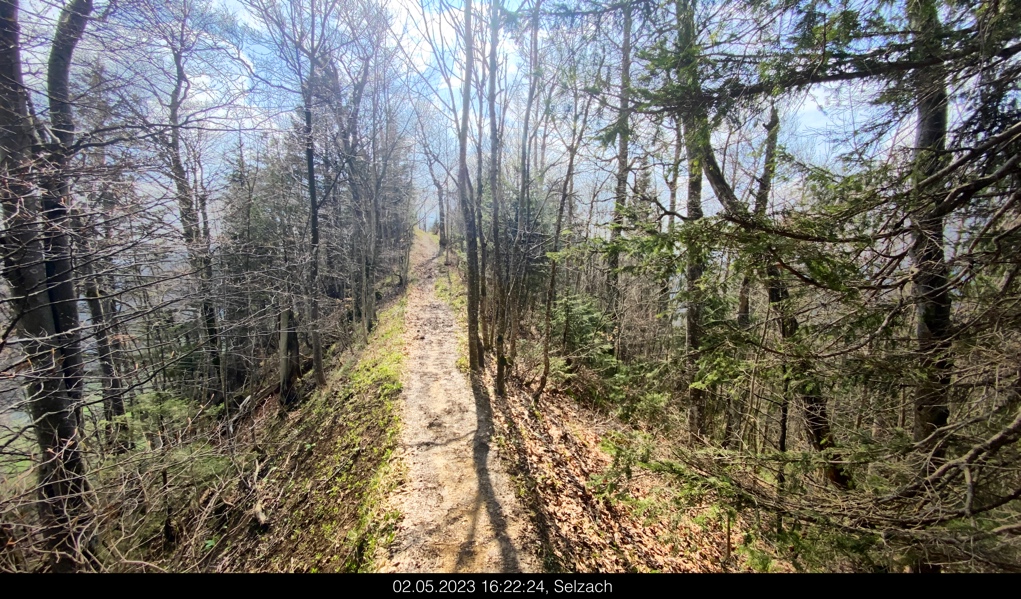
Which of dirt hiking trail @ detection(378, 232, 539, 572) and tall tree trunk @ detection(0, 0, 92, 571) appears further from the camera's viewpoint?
dirt hiking trail @ detection(378, 232, 539, 572)

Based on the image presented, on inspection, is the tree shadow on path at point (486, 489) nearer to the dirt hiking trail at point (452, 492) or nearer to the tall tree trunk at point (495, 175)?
the dirt hiking trail at point (452, 492)

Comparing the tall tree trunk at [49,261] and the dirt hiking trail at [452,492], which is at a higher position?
the tall tree trunk at [49,261]

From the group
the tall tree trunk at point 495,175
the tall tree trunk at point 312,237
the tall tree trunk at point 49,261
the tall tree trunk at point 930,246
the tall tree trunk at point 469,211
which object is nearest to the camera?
the tall tree trunk at point 930,246

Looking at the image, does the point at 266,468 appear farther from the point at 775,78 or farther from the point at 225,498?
the point at 775,78

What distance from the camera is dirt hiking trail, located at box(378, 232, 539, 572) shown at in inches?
155

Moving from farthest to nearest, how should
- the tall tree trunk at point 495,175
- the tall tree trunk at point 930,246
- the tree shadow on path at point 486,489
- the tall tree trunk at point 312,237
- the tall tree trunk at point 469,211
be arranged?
the tall tree trunk at point 312,237 < the tall tree trunk at point 469,211 < the tall tree trunk at point 495,175 < the tree shadow on path at point 486,489 < the tall tree trunk at point 930,246

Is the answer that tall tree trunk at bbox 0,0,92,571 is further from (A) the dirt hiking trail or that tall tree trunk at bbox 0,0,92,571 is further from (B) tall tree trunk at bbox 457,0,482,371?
(B) tall tree trunk at bbox 457,0,482,371

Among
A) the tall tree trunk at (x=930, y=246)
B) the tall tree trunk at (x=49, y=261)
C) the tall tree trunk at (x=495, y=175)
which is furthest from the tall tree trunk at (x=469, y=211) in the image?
the tall tree trunk at (x=930, y=246)

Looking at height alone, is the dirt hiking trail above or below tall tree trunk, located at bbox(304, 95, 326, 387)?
below

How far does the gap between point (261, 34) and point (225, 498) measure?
10705mm

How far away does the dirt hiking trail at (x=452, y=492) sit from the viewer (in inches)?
155

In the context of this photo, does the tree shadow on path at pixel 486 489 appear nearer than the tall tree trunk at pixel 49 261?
No

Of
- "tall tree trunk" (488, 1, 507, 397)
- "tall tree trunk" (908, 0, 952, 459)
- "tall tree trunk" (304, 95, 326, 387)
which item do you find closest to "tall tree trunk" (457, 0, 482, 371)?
"tall tree trunk" (488, 1, 507, 397)
